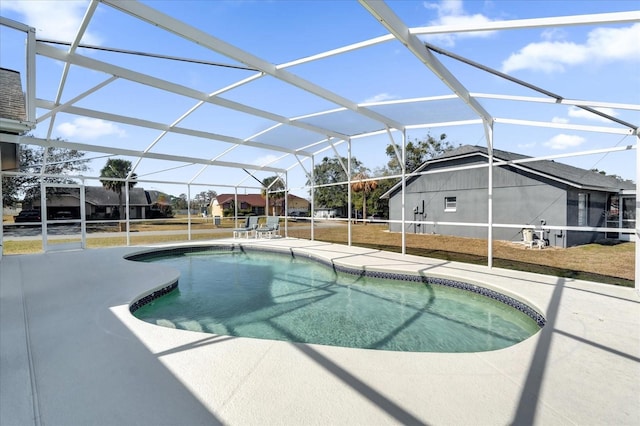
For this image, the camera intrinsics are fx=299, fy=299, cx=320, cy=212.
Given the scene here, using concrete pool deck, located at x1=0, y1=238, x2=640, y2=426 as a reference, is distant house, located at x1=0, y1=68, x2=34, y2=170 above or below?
above

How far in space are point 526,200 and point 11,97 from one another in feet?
45.4

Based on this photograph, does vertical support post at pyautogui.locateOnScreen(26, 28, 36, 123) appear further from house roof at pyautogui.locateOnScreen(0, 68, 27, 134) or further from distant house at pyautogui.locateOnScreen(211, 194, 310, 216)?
distant house at pyautogui.locateOnScreen(211, 194, 310, 216)

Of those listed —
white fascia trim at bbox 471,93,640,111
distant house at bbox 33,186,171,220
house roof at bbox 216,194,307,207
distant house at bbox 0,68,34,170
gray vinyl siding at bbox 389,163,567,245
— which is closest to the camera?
distant house at bbox 0,68,34,170

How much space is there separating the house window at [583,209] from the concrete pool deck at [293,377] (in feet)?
28.4

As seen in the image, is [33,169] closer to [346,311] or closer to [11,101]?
[11,101]

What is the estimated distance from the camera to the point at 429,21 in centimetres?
426

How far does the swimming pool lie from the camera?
386cm

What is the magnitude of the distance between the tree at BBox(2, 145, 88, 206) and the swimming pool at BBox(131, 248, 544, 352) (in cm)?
615

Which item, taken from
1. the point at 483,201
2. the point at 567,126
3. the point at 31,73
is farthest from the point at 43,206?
the point at 483,201

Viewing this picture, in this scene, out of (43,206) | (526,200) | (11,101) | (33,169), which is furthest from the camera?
(33,169)

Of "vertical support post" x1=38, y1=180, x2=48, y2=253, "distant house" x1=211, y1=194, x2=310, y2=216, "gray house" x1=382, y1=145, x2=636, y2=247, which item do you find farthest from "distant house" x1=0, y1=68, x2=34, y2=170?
"distant house" x1=211, y1=194, x2=310, y2=216

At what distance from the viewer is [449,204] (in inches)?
532

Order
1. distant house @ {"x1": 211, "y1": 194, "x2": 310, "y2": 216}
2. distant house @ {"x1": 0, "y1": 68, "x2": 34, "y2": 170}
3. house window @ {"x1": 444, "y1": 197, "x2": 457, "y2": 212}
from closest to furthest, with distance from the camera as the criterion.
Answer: distant house @ {"x1": 0, "y1": 68, "x2": 34, "y2": 170}, house window @ {"x1": 444, "y1": 197, "x2": 457, "y2": 212}, distant house @ {"x1": 211, "y1": 194, "x2": 310, "y2": 216}

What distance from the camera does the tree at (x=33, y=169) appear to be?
10117 mm
